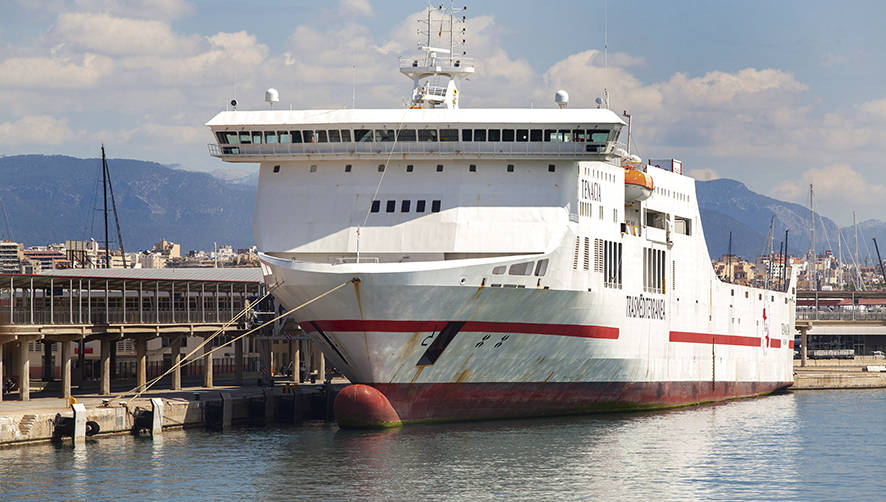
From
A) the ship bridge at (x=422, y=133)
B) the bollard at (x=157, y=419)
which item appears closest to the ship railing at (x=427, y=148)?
the ship bridge at (x=422, y=133)

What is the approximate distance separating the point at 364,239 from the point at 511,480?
39.0 feet

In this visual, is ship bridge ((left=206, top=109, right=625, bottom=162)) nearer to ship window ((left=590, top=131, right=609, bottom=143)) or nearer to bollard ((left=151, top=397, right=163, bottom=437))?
ship window ((left=590, top=131, right=609, bottom=143))

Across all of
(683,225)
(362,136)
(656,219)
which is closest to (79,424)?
(362,136)

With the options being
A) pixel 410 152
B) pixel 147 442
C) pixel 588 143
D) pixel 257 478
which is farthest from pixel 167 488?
pixel 588 143

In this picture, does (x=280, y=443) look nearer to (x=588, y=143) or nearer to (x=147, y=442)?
(x=147, y=442)

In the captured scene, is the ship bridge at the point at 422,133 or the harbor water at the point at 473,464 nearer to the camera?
the harbor water at the point at 473,464

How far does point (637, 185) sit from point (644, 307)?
16.5 ft

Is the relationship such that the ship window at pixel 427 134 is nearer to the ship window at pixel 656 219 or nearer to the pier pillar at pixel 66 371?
the ship window at pixel 656 219

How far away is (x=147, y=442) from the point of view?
38.9m

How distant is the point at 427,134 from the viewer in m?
41.3

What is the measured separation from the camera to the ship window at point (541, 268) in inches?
1593

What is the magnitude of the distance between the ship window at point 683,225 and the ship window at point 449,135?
1667 cm

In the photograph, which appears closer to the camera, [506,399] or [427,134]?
[427,134]

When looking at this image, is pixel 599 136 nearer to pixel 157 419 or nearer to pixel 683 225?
pixel 683 225
